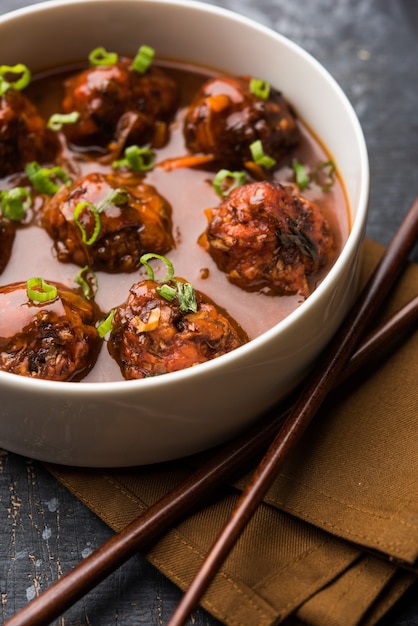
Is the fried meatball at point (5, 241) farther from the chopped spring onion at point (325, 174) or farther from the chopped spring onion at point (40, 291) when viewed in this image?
the chopped spring onion at point (325, 174)

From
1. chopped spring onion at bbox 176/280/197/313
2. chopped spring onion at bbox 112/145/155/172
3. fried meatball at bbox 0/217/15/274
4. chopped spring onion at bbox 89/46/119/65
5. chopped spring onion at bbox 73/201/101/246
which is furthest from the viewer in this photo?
chopped spring onion at bbox 89/46/119/65

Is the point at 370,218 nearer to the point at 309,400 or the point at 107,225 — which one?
the point at 309,400

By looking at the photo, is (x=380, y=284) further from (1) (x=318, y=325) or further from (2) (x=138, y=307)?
(2) (x=138, y=307)

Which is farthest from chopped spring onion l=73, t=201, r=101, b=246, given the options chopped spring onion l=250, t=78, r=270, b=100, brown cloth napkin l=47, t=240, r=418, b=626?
chopped spring onion l=250, t=78, r=270, b=100

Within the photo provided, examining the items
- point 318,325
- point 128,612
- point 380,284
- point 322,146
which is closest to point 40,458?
point 128,612

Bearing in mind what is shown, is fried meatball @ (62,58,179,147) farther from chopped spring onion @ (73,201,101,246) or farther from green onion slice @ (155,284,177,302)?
green onion slice @ (155,284,177,302)

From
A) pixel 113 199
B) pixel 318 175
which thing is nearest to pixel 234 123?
pixel 318 175

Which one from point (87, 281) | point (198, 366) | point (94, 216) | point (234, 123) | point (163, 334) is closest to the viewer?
point (198, 366)

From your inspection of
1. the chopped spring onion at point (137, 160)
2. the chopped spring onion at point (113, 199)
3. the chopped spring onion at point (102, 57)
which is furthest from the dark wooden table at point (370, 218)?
the chopped spring onion at point (102, 57)
